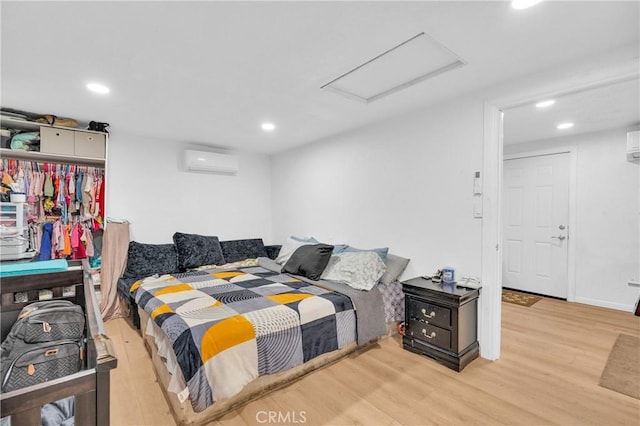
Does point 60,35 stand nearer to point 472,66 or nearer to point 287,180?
point 472,66

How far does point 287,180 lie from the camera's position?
4816mm

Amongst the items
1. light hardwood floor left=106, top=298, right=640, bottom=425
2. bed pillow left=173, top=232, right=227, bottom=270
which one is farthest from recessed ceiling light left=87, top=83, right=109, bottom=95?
light hardwood floor left=106, top=298, right=640, bottom=425

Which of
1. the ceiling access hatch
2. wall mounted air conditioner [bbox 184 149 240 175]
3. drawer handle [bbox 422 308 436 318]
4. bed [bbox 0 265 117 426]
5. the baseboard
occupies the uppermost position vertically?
the ceiling access hatch

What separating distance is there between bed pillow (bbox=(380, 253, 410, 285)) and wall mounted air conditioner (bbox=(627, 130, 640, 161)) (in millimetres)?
2948

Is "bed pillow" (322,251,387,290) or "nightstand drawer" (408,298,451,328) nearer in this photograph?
"nightstand drawer" (408,298,451,328)

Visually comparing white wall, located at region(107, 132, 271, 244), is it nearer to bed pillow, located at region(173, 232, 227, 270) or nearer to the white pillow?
bed pillow, located at region(173, 232, 227, 270)

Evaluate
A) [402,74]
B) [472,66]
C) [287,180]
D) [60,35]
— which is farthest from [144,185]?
[472,66]

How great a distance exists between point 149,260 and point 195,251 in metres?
0.52

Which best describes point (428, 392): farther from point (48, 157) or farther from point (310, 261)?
point (48, 157)

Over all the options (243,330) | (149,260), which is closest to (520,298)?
(243,330)

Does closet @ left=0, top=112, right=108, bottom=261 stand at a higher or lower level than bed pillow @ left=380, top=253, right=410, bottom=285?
Answer: higher

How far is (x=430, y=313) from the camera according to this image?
8.14 ft

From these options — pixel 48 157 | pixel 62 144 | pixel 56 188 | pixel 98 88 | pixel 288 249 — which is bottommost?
pixel 288 249

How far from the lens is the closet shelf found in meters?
2.94
